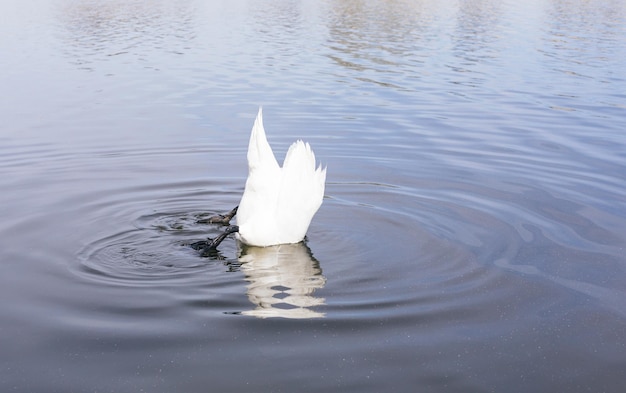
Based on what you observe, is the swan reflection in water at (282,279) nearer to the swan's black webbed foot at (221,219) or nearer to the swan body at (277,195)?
the swan body at (277,195)

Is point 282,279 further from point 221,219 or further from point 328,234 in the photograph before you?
point 221,219

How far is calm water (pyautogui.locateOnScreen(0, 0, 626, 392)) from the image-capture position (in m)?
5.54

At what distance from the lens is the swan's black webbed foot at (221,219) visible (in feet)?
27.6

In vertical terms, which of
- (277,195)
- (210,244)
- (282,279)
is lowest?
(282,279)

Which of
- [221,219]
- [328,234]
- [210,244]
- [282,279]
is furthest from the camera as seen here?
[221,219]

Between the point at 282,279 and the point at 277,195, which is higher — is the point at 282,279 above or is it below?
below

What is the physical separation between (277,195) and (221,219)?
3.49ft

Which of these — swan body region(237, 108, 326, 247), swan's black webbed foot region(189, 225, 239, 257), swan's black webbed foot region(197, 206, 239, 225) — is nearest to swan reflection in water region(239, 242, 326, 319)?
swan body region(237, 108, 326, 247)

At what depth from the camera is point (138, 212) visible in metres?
8.86

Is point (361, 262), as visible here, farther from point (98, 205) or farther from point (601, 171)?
point (601, 171)

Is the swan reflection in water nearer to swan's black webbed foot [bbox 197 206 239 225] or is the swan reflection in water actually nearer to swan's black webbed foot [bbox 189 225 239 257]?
swan's black webbed foot [bbox 189 225 239 257]

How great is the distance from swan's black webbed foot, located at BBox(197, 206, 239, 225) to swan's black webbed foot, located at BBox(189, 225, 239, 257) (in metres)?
0.61

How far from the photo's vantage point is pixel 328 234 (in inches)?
324

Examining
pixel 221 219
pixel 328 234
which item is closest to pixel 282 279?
pixel 328 234
